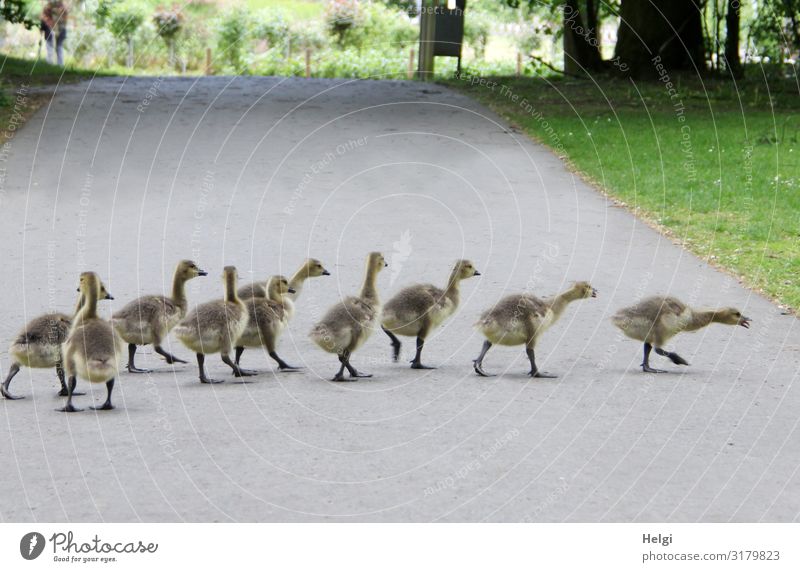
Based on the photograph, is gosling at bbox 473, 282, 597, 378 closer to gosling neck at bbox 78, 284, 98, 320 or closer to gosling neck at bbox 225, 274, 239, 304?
gosling neck at bbox 225, 274, 239, 304

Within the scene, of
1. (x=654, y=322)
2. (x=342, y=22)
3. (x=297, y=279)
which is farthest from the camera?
(x=342, y=22)

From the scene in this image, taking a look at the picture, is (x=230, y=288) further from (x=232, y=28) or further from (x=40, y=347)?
(x=232, y=28)

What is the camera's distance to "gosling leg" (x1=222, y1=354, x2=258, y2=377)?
9938 millimetres

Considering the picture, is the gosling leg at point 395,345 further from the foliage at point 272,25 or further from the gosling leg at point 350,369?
the foliage at point 272,25

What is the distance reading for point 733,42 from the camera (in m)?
33.0

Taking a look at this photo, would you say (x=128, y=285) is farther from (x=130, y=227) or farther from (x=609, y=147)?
(x=609, y=147)

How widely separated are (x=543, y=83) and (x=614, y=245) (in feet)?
51.1

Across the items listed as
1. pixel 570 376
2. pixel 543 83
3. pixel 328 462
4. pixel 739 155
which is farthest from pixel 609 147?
pixel 328 462

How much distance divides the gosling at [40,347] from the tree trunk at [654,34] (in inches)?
957

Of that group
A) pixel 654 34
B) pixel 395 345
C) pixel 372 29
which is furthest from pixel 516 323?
pixel 372 29

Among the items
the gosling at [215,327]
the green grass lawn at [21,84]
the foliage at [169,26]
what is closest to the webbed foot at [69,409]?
the gosling at [215,327]

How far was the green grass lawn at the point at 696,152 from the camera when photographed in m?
16.0

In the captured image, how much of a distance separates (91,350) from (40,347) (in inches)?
33.3

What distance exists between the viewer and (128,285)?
44.1 ft
